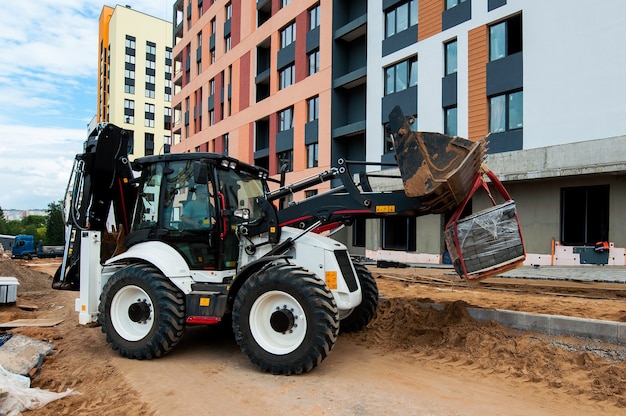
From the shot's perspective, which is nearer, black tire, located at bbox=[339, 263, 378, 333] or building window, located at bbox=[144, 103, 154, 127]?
black tire, located at bbox=[339, 263, 378, 333]

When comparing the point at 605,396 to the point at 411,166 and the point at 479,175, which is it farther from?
the point at 411,166

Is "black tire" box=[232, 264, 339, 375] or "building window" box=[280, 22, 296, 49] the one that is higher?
"building window" box=[280, 22, 296, 49]

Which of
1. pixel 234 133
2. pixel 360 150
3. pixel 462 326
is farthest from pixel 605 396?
pixel 234 133

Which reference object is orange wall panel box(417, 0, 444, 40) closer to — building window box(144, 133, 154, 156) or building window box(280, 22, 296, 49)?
building window box(280, 22, 296, 49)

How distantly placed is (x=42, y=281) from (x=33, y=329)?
956cm

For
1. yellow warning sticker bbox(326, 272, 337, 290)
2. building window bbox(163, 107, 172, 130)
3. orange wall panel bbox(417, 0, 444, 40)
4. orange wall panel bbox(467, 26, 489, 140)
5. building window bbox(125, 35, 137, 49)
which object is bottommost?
yellow warning sticker bbox(326, 272, 337, 290)

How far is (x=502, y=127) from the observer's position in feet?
63.3

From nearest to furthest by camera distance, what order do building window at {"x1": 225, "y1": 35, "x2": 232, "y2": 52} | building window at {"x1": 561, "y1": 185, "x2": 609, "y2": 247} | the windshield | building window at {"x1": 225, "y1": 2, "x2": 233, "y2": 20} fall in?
the windshield → building window at {"x1": 561, "y1": 185, "x2": 609, "y2": 247} → building window at {"x1": 225, "y1": 2, "x2": 233, "y2": 20} → building window at {"x1": 225, "y1": 35, "x2": 232, "y2": 52}

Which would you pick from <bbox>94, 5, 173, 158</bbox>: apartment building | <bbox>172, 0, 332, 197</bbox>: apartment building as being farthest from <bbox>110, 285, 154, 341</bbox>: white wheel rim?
<bbox>94, 5, 173, 158</bbox>: apartment building

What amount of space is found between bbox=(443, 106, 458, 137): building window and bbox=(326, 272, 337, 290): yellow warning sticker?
1685 cm

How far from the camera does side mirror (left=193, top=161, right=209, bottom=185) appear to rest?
6291 mm

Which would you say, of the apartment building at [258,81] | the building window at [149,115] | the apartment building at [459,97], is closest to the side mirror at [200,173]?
the apartment building at [459,97]

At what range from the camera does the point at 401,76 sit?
79.2ft

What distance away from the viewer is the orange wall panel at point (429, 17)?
72.3 feet
